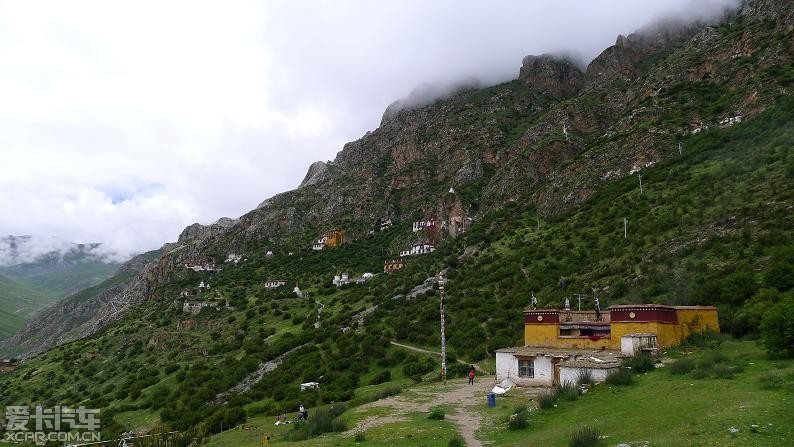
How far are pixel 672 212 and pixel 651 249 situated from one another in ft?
24.5

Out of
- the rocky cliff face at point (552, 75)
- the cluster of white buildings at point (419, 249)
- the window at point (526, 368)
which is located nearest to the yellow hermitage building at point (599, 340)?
the window at point (526, 368)

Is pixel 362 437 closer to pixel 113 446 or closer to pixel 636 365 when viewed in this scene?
pixel 636 365

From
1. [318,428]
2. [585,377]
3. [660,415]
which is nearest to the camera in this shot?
[660,415]

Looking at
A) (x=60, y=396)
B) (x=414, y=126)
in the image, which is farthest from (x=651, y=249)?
(x=414, y=126)

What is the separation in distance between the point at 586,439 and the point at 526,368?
47.4 ft

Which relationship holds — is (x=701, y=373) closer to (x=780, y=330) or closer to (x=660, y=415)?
(x=780, y=330)

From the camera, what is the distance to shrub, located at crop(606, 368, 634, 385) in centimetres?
2084

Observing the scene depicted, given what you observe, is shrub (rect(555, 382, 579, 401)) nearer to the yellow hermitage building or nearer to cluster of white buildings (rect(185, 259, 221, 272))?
the yellow hermitage building

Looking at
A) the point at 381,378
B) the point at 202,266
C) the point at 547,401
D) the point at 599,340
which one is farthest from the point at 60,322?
the point at 547,401

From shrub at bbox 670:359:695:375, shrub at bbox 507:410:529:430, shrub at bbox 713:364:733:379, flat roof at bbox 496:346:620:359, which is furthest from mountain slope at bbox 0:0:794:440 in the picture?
shrub at bbox 507:410:529:430

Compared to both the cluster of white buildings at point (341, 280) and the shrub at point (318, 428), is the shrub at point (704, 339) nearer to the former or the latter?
the shrub at point (318, 428)

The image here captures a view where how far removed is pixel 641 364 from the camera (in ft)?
74.0

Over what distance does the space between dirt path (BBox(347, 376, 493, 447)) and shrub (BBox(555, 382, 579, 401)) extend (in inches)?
130

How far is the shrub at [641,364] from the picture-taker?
73.6 feet
